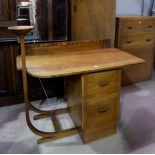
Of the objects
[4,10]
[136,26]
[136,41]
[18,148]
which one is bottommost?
[18,148]

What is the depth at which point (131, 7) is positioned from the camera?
3492mm

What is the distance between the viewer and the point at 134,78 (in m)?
3.19

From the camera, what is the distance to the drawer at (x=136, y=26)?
2.84m

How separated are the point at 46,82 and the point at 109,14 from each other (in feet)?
3.63

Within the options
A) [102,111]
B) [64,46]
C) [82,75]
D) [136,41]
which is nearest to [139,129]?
[102,111]

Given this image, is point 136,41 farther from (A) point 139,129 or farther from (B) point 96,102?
(B) point 96,102

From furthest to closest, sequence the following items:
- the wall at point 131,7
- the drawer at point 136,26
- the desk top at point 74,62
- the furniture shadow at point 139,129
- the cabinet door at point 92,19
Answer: the wall at point 131,7 → the drawer at point 136,26 → the cabinet door at point 92,19 → the furniture shadow at point 139,129 → the desk top at point 74,62

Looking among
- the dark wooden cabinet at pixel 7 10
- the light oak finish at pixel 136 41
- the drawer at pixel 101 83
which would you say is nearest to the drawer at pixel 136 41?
the light oak finish at pixel 136 41

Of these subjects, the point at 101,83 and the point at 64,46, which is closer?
the point at 101,83

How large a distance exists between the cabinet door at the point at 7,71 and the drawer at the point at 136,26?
4.81ft

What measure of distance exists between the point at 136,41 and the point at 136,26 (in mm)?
209

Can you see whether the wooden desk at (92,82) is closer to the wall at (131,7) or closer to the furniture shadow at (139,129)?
the furniture shadow at (139,129)

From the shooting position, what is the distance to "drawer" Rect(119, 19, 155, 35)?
284cm

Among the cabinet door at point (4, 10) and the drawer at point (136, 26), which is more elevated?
the cabinet door at point (4, 10)
